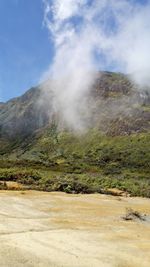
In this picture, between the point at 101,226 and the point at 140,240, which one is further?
the point at 101,226

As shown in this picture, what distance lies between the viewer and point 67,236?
905 inches

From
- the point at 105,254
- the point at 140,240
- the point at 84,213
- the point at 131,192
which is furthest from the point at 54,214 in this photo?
the point at 131,192

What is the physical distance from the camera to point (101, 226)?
26.9m

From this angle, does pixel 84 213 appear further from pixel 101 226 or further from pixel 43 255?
pixel 43 255

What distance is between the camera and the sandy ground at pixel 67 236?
19.0 meters

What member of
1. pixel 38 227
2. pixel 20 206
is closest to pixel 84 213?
pixel 20 206

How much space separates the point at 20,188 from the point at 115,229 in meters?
20.1

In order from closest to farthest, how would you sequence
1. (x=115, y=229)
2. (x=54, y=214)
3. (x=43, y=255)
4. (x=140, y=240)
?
1. (x=43, y=255)
2. (x=140, y=240)
3. (x=115, y=229)
4. (x=54, y=214)

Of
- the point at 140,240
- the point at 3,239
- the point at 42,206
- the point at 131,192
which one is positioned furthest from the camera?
the point at 131,192

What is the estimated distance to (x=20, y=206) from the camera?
103ft

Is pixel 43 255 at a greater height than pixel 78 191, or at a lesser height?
lesser

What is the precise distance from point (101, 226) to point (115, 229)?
1021mm

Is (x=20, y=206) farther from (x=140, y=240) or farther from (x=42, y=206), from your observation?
(x=140, y=240)

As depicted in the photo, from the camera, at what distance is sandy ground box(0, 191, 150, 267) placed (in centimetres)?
1895
